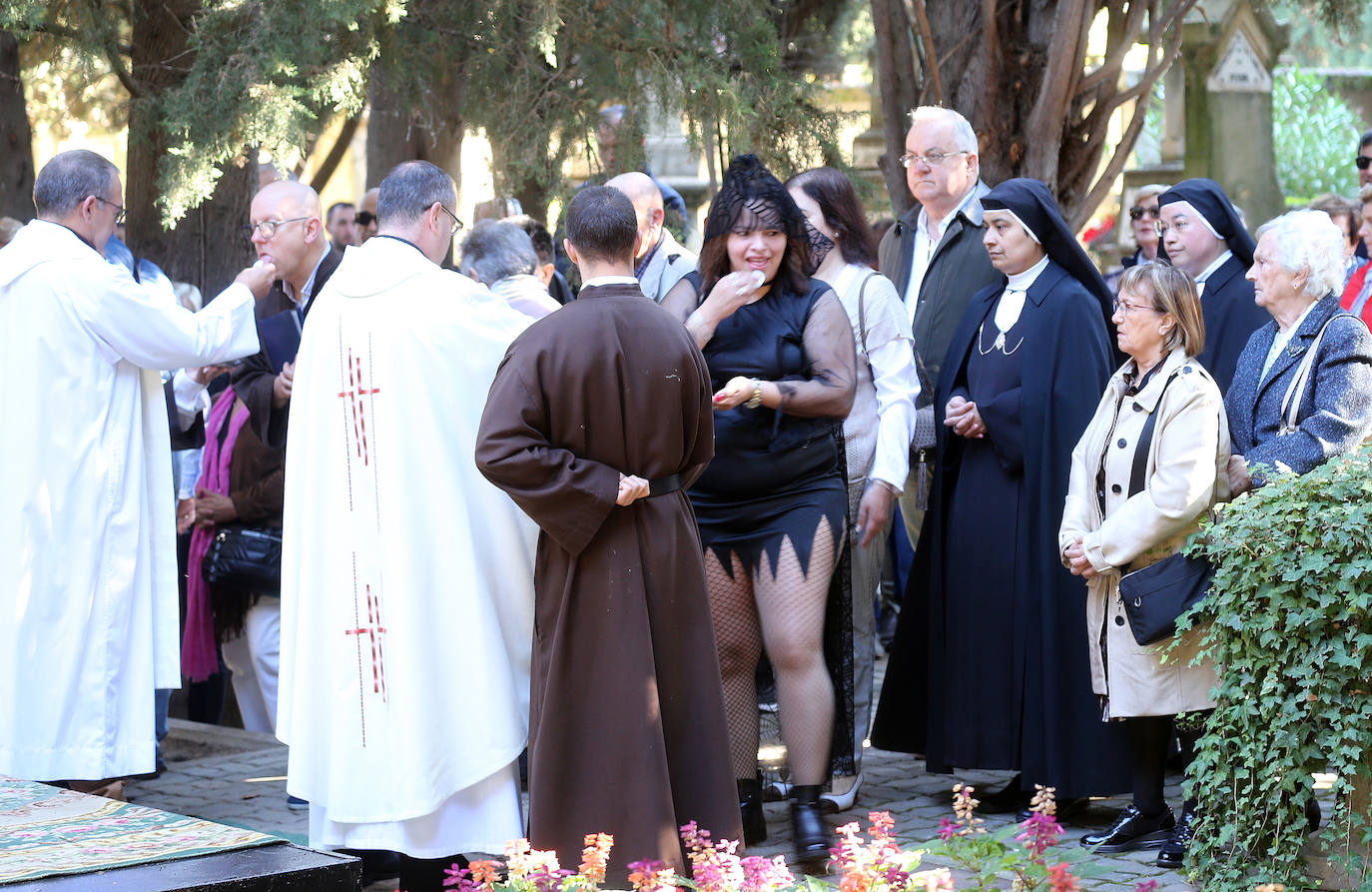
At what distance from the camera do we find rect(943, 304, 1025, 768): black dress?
559 centimetres

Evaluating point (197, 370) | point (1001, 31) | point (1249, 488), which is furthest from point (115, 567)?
point (1001, 31)

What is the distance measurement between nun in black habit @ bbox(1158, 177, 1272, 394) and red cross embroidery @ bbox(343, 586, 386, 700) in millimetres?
3443

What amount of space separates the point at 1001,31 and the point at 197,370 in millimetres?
4142

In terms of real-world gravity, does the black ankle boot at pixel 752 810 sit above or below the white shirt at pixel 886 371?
below

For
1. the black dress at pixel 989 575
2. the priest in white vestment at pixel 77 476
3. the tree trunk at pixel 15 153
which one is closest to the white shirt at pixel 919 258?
the black dress at pixel 989 575

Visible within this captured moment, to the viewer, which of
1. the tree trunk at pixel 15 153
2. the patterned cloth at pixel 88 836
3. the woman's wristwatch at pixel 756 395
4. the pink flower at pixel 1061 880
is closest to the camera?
the pink flower at pixel 1061 880

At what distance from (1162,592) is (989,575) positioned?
3.17ft

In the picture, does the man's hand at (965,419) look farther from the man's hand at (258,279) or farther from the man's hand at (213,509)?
the man's hand at (213,509)

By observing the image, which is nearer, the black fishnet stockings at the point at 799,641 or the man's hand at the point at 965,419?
the black fishnet stockings at the point at 799,641

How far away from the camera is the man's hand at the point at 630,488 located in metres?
4.35

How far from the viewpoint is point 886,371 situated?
5688 mm

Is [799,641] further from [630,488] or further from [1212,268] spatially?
[1212,268]

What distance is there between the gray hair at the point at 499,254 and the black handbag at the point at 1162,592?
235 cm

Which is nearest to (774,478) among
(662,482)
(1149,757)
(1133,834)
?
(662,482)
